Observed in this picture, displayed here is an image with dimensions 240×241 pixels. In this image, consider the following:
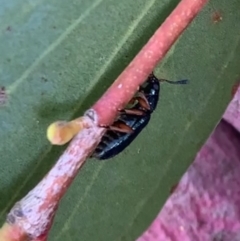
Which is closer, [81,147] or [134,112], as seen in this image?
[81,147]

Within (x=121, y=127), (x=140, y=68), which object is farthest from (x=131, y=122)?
(x=140, y=68)

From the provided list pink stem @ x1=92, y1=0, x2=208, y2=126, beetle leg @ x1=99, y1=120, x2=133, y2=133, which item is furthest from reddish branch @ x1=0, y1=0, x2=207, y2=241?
beetle leg @ x1=99, y1=120, x2=133, y2=133

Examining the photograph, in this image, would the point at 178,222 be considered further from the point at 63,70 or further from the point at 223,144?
the point at 63,70

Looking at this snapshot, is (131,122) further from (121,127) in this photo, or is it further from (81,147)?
(81,147)

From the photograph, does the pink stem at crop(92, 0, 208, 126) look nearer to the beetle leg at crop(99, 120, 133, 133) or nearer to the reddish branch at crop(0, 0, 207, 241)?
the reddish branch at crop(0, 0, 207, 241)

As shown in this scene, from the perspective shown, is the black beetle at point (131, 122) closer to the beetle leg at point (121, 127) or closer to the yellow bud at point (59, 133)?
the beetle leg at point (121, 127)

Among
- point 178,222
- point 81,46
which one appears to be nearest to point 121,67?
point 81,46
